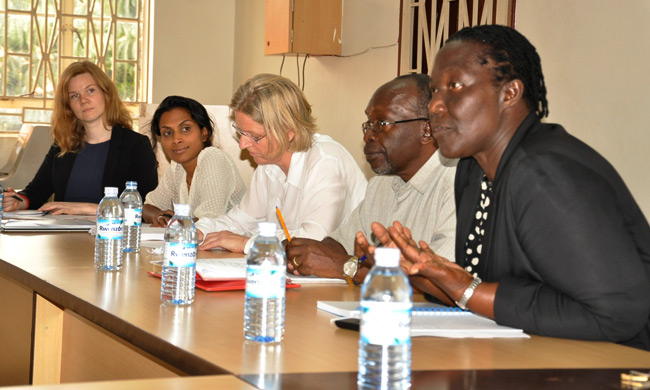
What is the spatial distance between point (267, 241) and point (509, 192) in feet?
1.67

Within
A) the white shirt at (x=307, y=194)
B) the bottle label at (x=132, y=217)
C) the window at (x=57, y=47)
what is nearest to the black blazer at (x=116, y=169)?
the white shirt at (x=307, y=194)

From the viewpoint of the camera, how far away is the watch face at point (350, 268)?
7.41ft

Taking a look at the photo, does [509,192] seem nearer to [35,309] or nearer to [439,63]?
[439,63]

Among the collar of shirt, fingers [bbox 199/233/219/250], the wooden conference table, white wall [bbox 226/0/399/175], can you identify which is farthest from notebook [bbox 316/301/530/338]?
white wall [bbox 226/0/399/175]

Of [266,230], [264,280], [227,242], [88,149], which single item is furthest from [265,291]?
A: [88,149]

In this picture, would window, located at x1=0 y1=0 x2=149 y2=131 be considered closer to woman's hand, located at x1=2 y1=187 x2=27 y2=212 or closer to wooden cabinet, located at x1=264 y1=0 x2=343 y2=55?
wooden cabinet, located at x1=264 y1=0 x2=343 y2=55

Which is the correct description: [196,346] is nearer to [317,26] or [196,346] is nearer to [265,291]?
[265,291]

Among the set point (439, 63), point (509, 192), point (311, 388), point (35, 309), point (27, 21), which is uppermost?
point (27, 21)

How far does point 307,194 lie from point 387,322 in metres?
1.93

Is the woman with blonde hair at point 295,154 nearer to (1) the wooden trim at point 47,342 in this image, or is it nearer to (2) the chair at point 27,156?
(1) the wooden trim at point 47,342

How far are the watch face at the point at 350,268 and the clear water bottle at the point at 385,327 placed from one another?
97cm

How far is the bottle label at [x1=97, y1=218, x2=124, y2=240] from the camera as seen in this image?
7.75 ft

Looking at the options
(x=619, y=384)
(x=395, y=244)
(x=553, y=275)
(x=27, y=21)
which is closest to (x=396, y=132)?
(x=395, y=244)

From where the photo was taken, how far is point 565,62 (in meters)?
4.07
